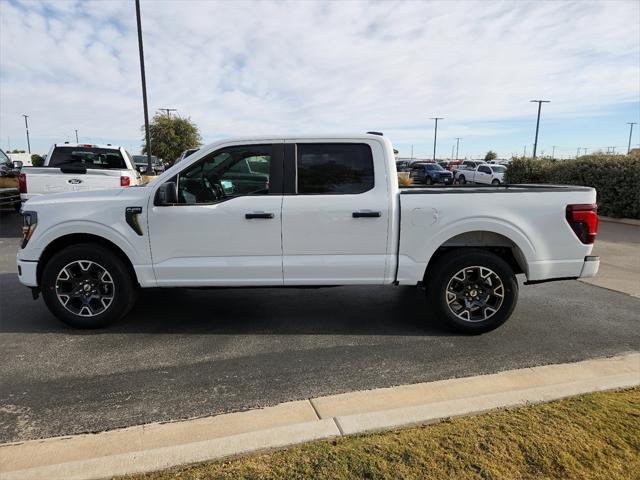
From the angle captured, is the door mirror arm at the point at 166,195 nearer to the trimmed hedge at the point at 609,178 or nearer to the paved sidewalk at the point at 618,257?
the paved sidewalk at the point at 618,257

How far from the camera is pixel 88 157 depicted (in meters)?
9.88

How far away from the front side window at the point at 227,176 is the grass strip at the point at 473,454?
2.49 metres

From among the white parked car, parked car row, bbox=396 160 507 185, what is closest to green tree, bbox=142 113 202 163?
parked car row, bbox=396 160 507 185

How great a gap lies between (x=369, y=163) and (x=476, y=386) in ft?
7.14

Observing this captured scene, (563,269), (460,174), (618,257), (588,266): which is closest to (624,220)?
(618,257)

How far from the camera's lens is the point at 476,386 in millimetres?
3420

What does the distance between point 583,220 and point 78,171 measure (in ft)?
29.0

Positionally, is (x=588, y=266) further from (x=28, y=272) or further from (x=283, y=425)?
(x=28, y=272)

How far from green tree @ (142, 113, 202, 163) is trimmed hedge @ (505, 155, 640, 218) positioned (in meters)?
24.5

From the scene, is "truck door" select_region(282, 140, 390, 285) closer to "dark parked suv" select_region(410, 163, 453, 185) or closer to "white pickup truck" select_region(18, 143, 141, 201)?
"white pickup truck" select_region(18, 143, 141, 201)

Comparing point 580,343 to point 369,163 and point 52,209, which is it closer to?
point 369,163

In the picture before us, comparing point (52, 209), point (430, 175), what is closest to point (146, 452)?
point (52, 209)

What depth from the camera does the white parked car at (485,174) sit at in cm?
3036

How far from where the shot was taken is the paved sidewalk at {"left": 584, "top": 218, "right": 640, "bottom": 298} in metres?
6.63
